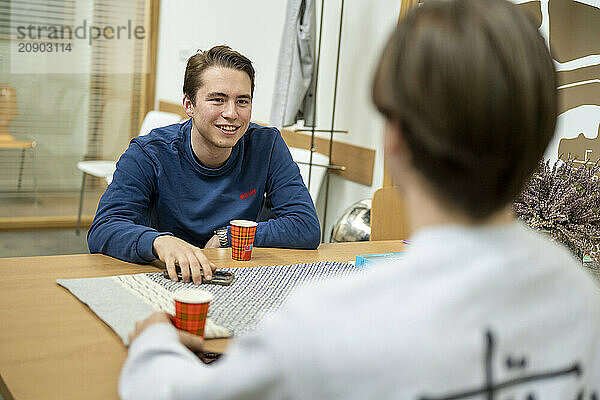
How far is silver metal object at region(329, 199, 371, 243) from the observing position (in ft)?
9.95

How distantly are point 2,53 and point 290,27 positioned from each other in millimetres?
2125

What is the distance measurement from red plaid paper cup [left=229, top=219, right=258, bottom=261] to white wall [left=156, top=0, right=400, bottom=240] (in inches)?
61.2

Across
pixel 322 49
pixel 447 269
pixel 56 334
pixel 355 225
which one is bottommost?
pixel 355 225

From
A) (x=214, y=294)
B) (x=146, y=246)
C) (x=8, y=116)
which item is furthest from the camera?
(x=8, y=116)

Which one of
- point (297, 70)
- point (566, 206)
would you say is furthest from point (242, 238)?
point (297, 70)

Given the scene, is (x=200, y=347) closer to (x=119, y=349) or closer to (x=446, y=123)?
(x=119, y=349)

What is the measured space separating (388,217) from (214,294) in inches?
38.1

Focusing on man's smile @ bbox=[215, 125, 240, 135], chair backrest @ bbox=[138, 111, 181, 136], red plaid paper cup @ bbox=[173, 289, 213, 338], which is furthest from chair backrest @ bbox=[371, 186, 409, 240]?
chair backrest @ bbox=[138, 111, 181, 136]

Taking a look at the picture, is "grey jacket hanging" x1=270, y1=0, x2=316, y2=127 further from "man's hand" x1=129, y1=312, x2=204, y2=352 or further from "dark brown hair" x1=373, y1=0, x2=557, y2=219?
"dark brown hair" x1=373, y1=0, x2=557, y2=219

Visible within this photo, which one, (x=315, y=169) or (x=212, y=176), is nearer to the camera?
(x=212, y=176)

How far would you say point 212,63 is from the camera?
203cm

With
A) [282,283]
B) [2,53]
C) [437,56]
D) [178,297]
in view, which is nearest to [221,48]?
[282,283]

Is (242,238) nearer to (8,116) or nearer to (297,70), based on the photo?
(297,70)

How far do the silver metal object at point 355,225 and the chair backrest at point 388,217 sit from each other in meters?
0.78
